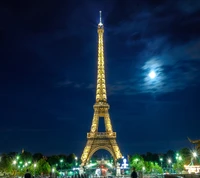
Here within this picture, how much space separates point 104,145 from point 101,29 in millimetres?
37927

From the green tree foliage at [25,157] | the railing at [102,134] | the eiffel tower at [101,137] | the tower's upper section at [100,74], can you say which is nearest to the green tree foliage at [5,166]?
the eiffel tower at [101,137]

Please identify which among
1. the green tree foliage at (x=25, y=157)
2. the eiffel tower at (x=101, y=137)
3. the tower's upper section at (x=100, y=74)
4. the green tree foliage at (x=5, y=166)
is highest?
the tower's upper section at (x=100, y=74)

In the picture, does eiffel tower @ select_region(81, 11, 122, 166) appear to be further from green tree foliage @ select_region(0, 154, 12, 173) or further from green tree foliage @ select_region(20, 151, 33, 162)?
green tree foliage @ select_region(0, 154, 12, 173)

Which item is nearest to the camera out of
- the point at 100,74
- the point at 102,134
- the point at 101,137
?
the point at 101,137

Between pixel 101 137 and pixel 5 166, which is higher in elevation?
pixel 101 137

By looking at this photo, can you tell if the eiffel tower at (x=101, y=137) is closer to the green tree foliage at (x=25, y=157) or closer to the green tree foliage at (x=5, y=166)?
the green tree foliage at (x=25, y=157)

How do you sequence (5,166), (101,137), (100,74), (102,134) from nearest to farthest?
(5,166)
(101,137)
(102,134)
(100,74)

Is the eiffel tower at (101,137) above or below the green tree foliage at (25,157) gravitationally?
above

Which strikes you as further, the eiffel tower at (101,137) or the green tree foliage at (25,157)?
the green tree foliage at (25,157)

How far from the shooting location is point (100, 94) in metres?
97.3

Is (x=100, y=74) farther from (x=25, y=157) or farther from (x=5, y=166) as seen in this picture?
(x=5, y=166)

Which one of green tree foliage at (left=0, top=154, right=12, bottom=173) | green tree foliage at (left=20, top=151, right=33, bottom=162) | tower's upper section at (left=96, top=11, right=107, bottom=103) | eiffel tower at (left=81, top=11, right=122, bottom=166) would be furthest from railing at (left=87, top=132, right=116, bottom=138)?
green tree foliage at (left=0, top=154, right=12, bottom=173)

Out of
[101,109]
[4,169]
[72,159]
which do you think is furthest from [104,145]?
[72,159]

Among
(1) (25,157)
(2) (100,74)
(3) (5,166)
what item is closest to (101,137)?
(2) (100,74)
